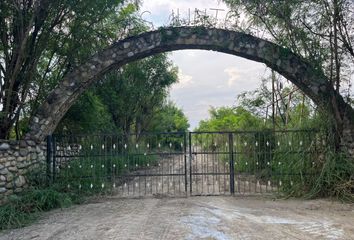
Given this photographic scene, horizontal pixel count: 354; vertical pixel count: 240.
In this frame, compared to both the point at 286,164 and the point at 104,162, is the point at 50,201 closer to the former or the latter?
the point at 104,162

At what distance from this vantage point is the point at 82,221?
677 cm

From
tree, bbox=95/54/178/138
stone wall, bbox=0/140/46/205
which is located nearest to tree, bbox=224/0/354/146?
stone wall, bbox=0/140/46/205

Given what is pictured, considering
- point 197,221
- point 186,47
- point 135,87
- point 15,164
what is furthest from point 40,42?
point 135,87

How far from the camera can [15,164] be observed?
816cm

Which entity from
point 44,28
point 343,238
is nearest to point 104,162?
point 44,28

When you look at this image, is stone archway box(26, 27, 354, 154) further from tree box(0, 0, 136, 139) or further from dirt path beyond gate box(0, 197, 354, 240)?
dirt path beyond gate box(0, 197, 354, 240)

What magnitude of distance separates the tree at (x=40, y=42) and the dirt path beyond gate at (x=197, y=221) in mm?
3070

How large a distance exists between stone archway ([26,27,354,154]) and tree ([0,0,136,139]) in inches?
29.8

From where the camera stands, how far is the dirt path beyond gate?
5.72 m

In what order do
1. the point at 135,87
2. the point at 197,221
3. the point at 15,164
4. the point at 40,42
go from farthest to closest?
the point at 135,87 < the point at 40,42 < the point at 15,164 < the point at 197,221

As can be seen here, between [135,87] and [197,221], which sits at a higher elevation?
[135,87]

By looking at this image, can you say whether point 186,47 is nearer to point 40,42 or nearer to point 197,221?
point 40,42

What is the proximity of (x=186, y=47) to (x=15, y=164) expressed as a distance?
16.0ft

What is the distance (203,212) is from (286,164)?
10.7ft
